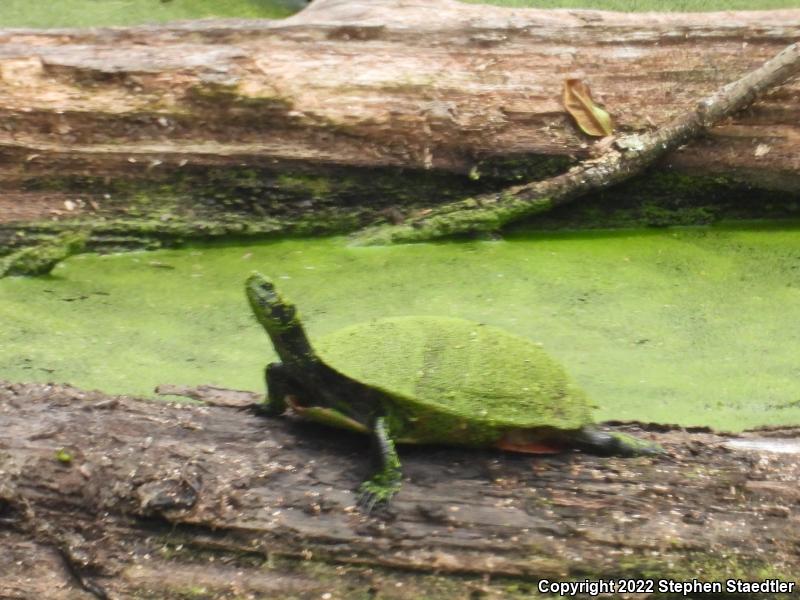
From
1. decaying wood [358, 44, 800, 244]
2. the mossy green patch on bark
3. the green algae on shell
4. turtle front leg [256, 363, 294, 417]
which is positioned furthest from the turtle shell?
the mossy green patch on bark

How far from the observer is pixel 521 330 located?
2609 mm

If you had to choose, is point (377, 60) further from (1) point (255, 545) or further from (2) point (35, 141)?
(1) point (255, 545)

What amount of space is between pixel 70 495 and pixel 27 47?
70.4 inches

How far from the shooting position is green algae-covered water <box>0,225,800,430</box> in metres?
2.36

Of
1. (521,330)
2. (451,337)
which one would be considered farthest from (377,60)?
(451,337)

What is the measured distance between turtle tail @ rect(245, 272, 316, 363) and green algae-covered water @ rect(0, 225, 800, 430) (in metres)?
0.59

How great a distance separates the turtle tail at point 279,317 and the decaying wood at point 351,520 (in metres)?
0.18

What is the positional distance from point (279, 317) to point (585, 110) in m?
1.67

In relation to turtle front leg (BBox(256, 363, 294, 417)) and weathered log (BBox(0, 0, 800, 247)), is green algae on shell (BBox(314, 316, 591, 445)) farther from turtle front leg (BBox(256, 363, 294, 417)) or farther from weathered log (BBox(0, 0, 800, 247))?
weathered log (BBox(0, 0, 800, 247))

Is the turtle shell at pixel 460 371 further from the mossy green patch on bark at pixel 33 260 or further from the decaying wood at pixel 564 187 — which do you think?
the mossy green patch on bark at pixel 33 260

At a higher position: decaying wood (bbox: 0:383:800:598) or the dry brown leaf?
the dry brown leaf

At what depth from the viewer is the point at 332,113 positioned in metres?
3.03

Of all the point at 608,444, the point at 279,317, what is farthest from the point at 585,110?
the point at 279,317

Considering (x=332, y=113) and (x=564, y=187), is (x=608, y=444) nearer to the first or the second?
(x=564, y=187)
